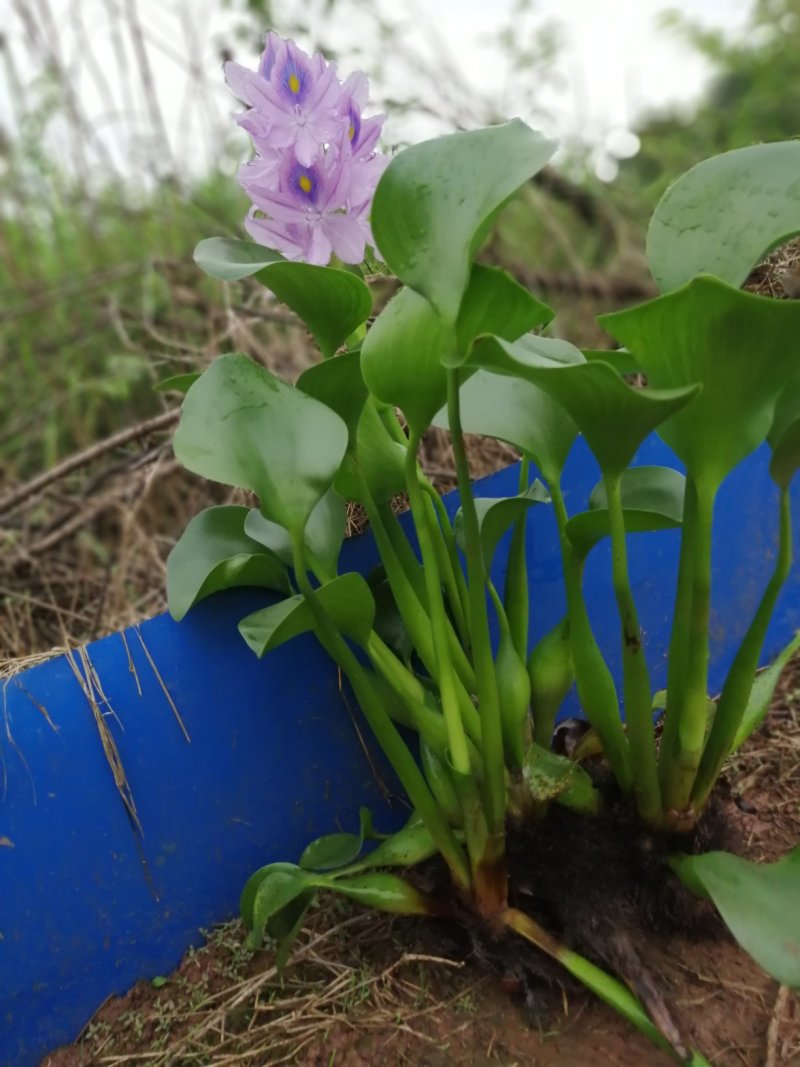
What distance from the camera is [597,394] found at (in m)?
0.58

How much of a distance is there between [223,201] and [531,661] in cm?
213

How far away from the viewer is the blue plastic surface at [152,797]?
2.84ft

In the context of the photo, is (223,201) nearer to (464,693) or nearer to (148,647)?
(148,647)

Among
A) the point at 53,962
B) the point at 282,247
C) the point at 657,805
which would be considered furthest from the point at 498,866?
the point at 282,247

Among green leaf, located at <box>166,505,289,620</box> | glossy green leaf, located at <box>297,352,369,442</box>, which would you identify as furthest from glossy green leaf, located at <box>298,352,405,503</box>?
green leaf, located at <box>166,505,289,620</box>

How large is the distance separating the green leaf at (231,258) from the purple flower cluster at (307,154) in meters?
0.01

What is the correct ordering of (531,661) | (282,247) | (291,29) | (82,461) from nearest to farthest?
(282,247)
(531,661)
(82,461)
(291,29)

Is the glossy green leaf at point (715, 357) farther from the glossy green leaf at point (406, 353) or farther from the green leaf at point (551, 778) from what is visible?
the green leaf at point (551, 778)

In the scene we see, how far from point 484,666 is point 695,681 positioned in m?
0.18

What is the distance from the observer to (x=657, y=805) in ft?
2.59

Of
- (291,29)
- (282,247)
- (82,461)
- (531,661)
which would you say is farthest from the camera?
(291,29)

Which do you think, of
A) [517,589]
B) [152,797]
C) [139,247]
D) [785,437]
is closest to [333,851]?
[152,797]

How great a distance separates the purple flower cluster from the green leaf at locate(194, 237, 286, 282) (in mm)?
13

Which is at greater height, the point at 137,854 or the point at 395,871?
the point at 137,854
